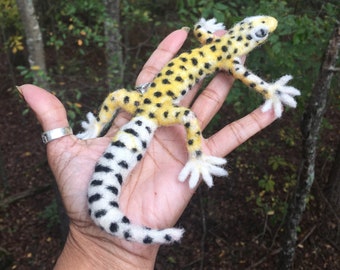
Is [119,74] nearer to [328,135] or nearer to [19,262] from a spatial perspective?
[19,262]

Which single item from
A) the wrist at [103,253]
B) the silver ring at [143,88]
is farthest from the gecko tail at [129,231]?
the silver ring at [143,88]

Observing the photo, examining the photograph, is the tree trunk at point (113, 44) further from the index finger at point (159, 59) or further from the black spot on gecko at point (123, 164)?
the black spot on gecko at point (123, 164)

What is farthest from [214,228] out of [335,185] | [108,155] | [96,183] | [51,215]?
[96,183]

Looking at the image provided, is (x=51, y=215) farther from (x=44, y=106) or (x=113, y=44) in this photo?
(x=44, y=106)

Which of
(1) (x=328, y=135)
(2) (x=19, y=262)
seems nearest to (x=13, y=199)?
(2) (x=19, y=262)

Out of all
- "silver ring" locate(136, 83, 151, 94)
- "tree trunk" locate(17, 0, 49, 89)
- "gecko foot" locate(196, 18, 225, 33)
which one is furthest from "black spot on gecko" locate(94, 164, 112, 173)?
"gecko foot" locate(196, 18, 225, 33)

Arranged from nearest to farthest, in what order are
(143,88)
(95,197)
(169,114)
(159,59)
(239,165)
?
(95,197), (169,114), (143,88), (159,59), (239,165)
